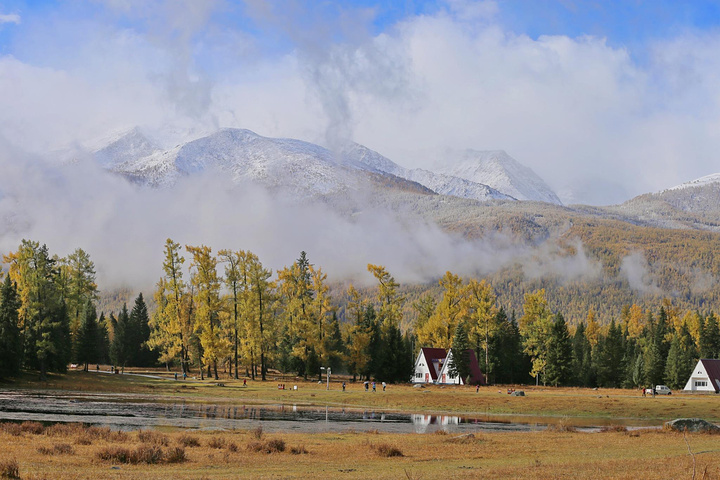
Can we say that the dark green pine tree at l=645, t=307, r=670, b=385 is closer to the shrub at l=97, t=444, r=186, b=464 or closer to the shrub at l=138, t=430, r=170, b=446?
the shrub at l=138, t=430, r=170, b=446

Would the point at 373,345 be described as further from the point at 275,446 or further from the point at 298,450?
the point at 275,446

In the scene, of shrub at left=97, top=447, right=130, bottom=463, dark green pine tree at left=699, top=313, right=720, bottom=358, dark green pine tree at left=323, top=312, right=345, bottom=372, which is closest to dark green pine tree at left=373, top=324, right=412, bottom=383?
dark green pine tree at left=323, top=312, right=345, bottom=372

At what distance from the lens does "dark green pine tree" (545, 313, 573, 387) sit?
10388 centimetres

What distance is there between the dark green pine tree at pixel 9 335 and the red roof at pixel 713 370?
10288 cm

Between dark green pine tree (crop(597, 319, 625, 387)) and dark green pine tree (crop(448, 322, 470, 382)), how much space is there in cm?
3420

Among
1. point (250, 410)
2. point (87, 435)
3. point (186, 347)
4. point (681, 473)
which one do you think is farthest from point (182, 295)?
point (681, 473)

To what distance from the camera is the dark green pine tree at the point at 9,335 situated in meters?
71.8

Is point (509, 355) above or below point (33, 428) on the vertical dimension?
above

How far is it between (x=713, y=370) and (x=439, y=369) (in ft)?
155

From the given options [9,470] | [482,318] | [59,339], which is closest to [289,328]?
[482,318]

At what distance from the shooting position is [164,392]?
250 ft

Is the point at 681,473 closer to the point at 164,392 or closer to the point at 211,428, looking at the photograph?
the point at 211,428

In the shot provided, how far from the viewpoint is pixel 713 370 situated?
118 metres

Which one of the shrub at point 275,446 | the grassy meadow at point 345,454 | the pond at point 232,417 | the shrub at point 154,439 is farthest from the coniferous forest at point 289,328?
the shrub at point 275,446
